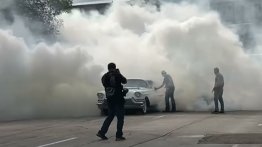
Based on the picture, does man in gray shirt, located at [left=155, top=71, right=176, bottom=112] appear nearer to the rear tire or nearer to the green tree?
the rear tire

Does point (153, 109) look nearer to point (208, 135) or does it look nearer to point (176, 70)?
point (176, 70)

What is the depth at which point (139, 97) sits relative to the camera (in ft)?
64.3

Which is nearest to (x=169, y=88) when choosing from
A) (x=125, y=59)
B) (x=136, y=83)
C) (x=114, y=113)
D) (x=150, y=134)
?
(x=136, y=83)

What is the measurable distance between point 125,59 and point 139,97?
5137 millimetres

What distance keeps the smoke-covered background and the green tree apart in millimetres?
724

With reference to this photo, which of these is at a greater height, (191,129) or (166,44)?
(166,44)

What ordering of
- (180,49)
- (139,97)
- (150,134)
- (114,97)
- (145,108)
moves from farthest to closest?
(180,49) < (145,108) < (139,97) < (150,134) < (114,97)

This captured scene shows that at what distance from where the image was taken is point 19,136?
13.0m

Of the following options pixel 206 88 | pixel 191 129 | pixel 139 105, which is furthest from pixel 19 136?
pixel 206 88

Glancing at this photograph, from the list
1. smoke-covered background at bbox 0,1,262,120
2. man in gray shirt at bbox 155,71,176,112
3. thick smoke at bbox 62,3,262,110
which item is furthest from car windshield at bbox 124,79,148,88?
thick smoke at bbox 62,3,262,110

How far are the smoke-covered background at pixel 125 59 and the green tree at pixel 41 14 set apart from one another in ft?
2.38

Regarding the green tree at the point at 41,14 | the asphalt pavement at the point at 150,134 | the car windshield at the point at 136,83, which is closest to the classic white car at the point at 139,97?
the car windshield at the point at 136,83

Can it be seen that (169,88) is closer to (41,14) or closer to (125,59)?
(125,59)

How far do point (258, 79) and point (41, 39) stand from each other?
8.98m
